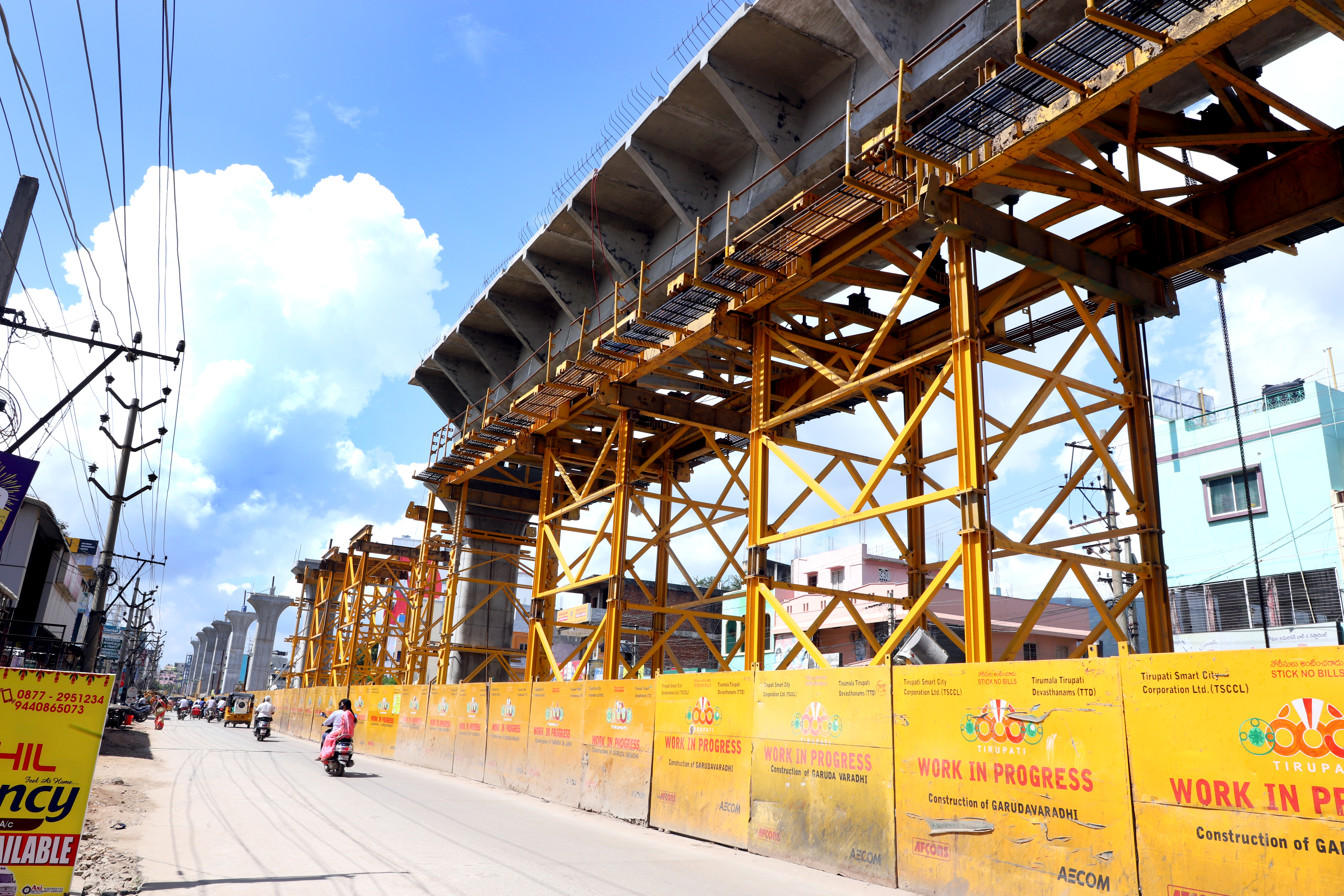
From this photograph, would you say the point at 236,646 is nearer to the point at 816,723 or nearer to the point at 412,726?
the point at 412,726

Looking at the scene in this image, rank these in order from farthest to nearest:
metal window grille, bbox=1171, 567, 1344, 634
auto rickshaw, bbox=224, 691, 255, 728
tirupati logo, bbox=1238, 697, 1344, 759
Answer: auto rickshaw, bbox=224, 691, 255, 728 < metal window grille, bbox=1171, 567, 1344, 634 < tirupati logo, bbox=1238, 697, 1344, 759

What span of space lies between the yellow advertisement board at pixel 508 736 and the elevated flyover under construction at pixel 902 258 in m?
1.37

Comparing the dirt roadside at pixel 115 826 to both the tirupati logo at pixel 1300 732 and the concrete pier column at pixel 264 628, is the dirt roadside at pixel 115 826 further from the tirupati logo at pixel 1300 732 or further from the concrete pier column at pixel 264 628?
the concrete pier column at pixel 264 628

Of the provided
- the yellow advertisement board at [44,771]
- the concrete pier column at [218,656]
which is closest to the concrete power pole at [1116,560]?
the yellow advertisement board at [44,771]

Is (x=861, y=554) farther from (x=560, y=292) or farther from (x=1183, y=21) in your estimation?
(x=1183, y=21)

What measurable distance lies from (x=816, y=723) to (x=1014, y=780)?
2.78 metres

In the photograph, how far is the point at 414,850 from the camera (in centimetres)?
902

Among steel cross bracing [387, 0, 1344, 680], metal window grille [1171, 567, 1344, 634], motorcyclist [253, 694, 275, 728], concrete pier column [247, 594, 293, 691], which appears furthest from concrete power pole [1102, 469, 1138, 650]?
concrete pier column [247, 594, 293, 691]

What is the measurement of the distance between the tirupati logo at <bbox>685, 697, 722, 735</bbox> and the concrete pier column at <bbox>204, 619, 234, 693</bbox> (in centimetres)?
12947

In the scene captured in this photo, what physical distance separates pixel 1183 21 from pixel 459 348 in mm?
25481

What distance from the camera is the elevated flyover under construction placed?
9.79m

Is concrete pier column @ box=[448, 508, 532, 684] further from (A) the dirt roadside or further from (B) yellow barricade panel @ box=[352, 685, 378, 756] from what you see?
(A) the dirt roadside

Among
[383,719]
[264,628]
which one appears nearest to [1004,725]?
[383,719]

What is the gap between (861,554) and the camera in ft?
176
